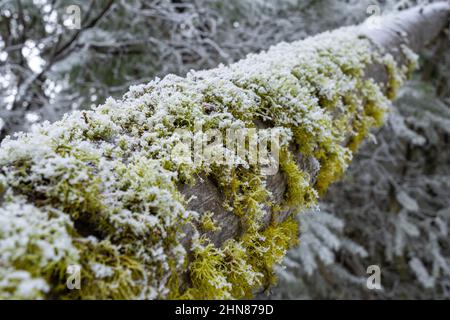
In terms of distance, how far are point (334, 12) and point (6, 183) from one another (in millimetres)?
5420

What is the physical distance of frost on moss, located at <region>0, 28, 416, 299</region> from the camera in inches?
31.7

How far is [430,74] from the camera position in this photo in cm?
702

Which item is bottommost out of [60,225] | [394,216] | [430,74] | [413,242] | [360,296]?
[360,296]

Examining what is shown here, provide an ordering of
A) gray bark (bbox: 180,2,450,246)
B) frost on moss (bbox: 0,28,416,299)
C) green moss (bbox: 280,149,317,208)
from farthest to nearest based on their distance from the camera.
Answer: green moss (bbox: 280,149,317,208) < gray bark (bbox: 180,2,450,246) < frost on moss (bbox: 0,28,416,299)

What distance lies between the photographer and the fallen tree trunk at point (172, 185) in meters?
0.82

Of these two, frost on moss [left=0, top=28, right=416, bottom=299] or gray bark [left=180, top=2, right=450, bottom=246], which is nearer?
frost on moss [left=0, top=28, right=416, bottom=299]

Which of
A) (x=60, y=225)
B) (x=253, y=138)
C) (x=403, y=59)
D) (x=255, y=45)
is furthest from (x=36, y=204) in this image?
(x=255, y=45)

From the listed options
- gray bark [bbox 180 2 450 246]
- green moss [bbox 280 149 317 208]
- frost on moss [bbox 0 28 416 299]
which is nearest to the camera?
frost on moss [bbox 0 28 416 299]

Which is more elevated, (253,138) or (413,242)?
(253,138)

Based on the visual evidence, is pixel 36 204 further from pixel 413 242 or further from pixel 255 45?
pixel 413 242

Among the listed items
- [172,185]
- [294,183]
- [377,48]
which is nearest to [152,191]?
[172,185]

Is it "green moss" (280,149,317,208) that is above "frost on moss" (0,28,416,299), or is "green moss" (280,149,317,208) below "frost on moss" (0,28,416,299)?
below

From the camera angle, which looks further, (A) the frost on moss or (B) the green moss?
(B) the green moss

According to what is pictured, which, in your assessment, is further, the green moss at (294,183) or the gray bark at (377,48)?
the green moss at (294,183)
